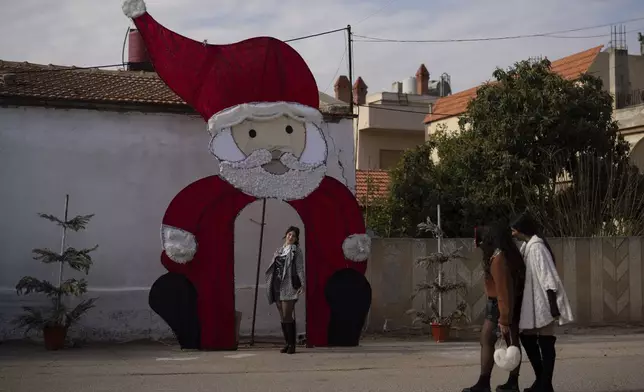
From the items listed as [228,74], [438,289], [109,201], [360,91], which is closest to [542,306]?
[438,289]

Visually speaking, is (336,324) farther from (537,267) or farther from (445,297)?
(537,267)

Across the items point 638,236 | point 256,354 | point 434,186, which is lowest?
point 256,354

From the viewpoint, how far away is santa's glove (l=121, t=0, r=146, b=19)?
10.3m

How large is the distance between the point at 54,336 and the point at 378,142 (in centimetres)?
2524

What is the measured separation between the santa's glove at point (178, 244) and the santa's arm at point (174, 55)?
184 cm

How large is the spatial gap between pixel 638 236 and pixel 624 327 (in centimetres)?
172

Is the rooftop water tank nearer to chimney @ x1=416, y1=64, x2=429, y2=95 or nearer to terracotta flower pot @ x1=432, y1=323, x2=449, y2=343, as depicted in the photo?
chimney @ x1=416, y1=64, x2=429, y2=95

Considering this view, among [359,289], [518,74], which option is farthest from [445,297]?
[518,74]

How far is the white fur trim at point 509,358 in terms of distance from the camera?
22.4 ft

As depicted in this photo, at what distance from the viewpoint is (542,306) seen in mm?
7055

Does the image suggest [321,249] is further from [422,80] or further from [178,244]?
[422,80]

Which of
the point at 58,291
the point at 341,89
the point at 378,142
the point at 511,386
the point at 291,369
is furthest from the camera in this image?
the point at 378,142

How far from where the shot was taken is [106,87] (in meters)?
13.2

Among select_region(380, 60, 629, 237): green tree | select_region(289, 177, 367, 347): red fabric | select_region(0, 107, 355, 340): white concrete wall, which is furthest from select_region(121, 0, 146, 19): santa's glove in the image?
select_region(380, 60, 629, 237): green tree
